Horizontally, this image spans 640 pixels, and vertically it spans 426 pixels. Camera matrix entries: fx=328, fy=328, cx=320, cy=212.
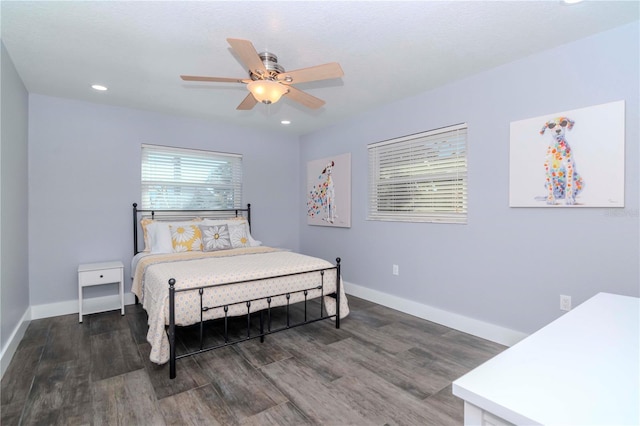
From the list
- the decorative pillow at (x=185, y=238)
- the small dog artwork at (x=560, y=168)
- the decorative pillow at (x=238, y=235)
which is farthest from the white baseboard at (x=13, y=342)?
the small dog artwork at (x=560, y=168)

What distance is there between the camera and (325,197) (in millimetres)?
4809

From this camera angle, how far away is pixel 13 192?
280 centimetres

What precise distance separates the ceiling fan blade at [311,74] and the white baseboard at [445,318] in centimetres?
248

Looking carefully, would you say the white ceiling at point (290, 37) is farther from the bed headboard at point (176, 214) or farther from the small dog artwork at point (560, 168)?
the bed headboard at point (176, 214)

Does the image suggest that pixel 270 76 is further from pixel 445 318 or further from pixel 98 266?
pixel 98 266

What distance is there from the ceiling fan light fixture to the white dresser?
2.03 meters

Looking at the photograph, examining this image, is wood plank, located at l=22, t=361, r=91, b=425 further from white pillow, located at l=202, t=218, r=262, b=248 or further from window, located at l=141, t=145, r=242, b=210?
window, located at l=141, t=145, r=242, b=210

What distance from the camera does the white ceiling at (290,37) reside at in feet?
6.57

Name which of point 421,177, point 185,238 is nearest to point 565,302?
point 421,177

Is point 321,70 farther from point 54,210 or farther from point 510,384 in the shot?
point 54,210

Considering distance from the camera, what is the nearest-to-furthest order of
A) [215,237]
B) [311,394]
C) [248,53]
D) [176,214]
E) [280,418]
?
[280,418]
[248,53]
[311,394]
[215,237]
[176,214]

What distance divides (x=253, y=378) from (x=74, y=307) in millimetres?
2695

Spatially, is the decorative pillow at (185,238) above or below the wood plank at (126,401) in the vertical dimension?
above

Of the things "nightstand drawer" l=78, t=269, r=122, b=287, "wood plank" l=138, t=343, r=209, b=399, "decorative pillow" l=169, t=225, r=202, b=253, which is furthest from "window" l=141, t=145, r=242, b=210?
"wood plank" l=138, t=343, r=209, b=399
